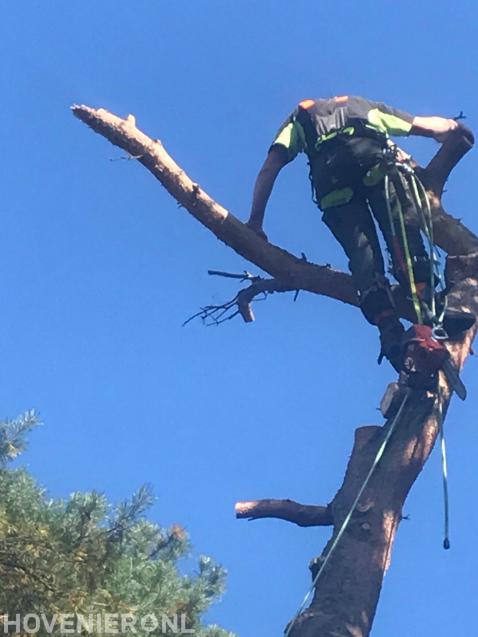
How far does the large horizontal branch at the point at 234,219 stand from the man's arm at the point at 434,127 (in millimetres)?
89

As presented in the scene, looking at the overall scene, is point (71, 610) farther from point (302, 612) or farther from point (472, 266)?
point (472, 266)

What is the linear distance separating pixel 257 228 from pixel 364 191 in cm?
67

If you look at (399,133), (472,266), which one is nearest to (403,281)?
(472,266)

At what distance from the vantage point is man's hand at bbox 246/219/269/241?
5301 millimetres

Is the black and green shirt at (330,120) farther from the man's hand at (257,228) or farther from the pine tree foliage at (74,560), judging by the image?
the pine tree foliage at (74,560)

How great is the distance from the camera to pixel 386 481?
400 cm

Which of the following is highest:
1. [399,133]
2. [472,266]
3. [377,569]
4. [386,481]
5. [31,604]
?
[399,133]

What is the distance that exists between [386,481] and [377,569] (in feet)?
1.44

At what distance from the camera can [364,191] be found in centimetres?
494

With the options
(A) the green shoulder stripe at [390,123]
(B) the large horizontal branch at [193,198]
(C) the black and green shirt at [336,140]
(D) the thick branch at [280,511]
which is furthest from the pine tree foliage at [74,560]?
(A) the green shoulder stripe at [390,123]

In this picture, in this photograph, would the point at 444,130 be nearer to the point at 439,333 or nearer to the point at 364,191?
the point at 364,191

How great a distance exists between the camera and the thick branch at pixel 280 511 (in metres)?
4.49

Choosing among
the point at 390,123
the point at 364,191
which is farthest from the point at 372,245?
the point at 390,123

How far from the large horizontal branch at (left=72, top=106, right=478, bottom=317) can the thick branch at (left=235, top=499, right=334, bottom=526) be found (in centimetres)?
133
